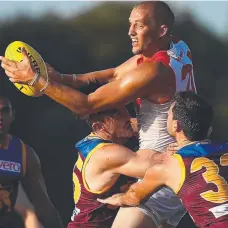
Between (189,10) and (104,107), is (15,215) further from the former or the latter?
(189,10)

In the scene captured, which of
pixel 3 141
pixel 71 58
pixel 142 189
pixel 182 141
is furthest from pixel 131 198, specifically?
pixel 71 58

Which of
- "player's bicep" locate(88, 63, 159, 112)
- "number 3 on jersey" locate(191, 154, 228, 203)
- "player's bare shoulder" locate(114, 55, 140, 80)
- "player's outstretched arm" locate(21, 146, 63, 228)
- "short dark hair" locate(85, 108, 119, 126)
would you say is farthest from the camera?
"player's outstretched arm" locate(21, 146, 63, 228)

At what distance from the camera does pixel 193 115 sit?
8.00 metres

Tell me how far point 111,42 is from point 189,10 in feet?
5.59

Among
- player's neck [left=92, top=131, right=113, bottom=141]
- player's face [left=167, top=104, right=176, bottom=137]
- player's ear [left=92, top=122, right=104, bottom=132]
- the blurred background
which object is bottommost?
the blurred background

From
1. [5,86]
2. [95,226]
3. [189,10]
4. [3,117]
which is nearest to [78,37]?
[189,10]

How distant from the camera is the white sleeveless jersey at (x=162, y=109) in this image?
8.70m

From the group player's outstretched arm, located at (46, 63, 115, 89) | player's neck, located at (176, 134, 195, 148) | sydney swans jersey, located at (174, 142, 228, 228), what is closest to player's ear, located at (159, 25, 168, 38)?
player's outstretched arm, located at (46, 63, 115, 89)

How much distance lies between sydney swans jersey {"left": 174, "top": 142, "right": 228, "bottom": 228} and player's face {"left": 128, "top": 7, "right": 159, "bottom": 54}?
119cm

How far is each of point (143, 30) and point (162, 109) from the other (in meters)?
0.54

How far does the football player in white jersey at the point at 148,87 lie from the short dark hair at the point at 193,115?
0.52m

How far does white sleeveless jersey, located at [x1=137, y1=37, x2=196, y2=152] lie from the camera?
28.6 feet

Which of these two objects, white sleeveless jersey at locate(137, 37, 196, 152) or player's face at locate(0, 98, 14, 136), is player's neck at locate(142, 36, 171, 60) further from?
player's face at locate(0, 98, 14, 136)

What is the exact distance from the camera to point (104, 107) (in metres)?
8.67
